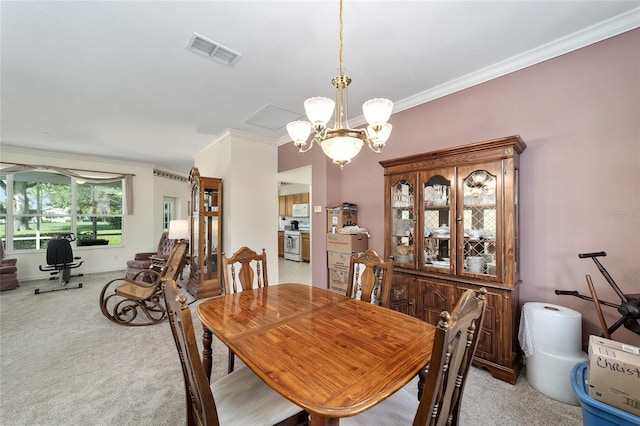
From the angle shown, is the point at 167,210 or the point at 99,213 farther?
the point at 167,210

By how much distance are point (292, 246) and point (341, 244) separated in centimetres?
457

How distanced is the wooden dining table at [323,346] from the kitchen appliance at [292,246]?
18.9ft

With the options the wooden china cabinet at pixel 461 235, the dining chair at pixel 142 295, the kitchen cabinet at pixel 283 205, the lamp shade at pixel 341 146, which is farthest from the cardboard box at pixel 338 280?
the kitchen cabinet at pixel 283 205

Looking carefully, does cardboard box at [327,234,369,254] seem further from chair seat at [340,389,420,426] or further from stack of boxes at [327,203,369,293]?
chair seat at [340,389,420,426]

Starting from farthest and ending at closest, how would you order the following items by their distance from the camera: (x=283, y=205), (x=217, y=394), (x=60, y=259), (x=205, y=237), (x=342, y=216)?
(x=283, y=205) → (x=60, y=259) → (x=205, y=237) → (x=342, y=216) → (x=217, y=394)

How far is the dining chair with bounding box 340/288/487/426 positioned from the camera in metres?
0.77

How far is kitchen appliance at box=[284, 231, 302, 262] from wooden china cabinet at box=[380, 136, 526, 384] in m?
5.07

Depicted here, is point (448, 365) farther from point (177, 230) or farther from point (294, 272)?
point (294, 272)

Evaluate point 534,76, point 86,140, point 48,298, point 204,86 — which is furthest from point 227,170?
point 534,76

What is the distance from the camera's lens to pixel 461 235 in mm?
2350

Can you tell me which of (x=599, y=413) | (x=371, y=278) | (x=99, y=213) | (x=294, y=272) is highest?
(x=99, y=213)

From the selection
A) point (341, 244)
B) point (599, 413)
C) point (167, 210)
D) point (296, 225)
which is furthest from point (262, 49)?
point (167, 210)

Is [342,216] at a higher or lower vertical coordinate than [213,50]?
lower

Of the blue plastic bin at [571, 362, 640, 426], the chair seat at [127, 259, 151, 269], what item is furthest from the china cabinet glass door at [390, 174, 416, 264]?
the chair seat at [127, 259, 151, 269]
